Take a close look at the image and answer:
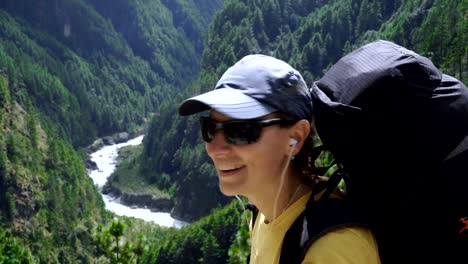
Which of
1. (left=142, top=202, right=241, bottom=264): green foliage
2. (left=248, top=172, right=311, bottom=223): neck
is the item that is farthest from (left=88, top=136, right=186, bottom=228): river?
(left=248, top=172, right=311, bottom=223): neck

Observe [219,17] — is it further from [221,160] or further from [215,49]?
[221,160]

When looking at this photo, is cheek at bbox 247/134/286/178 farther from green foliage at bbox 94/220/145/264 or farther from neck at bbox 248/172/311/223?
green foliage at bbox 94/220/145/264

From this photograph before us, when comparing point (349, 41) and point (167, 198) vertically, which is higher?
point (349, 41)

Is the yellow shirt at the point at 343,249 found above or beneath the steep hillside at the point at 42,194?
above

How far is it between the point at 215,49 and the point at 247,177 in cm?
14963

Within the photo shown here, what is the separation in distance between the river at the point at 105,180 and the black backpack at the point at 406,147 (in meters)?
114

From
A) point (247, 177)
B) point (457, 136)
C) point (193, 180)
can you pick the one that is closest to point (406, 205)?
point (457, 136)

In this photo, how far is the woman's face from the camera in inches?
120

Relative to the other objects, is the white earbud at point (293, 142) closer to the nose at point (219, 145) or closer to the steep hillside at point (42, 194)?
the nose at point (219, 145)

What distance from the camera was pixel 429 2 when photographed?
9656cm

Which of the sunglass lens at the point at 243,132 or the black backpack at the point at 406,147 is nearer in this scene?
the black backpack at the point at 406,147

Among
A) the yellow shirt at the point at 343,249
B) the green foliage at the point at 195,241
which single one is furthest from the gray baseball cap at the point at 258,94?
the green foliage at the point at 195,241

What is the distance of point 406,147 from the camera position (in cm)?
274

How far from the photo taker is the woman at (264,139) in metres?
3.00
